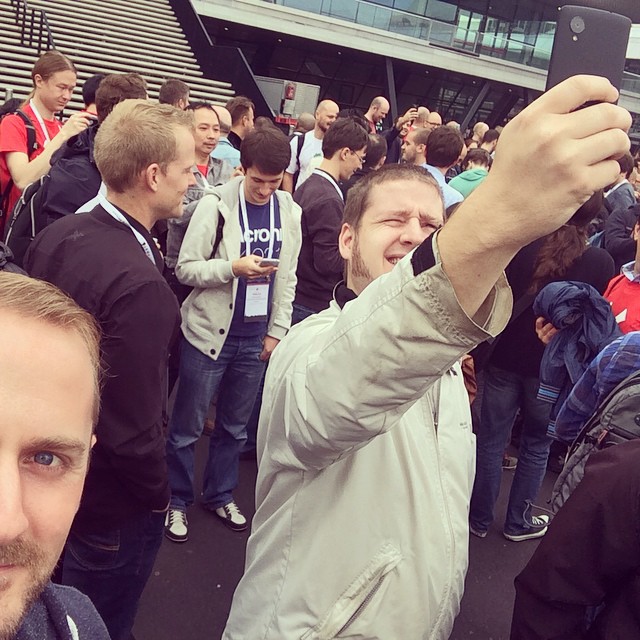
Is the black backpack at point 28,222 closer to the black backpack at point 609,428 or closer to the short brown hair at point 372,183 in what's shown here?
the short brown hair at point 372,183

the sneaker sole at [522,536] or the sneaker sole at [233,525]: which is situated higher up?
the sneaker sole at [233,525]

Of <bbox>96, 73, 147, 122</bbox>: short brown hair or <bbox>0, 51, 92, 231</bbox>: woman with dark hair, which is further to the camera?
<bbox>0, 51, 92, 231</bbox>: woman with dark hair

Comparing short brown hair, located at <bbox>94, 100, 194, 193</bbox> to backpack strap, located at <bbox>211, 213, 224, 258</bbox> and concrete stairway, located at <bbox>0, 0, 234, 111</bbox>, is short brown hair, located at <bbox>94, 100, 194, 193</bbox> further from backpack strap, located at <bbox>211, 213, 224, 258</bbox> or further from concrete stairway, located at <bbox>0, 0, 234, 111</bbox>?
concrete stairway, located at <bbox>0, 0, 234, 111</bbox>

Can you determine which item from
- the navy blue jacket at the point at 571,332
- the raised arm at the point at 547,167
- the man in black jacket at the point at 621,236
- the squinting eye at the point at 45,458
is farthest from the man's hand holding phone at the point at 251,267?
the man in black jacket at the point at 621,236

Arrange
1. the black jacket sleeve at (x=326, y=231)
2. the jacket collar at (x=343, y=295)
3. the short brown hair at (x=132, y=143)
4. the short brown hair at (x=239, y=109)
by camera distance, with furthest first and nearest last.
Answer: the short brown hair at (x=239, y=109)
the black jacket sleeve at (x=326, y=231)
the short brown hair at (x=132, y=143)
the jacket collar at (x=343, y=295)

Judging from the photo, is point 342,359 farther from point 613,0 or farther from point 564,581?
point 564,581

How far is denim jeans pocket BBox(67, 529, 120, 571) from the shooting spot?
2100 millimetres

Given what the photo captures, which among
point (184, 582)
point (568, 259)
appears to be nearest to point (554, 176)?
point (568, 259)

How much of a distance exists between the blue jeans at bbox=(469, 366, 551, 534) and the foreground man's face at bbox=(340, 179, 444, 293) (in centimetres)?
177

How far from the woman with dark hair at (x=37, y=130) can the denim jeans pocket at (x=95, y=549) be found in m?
2.04

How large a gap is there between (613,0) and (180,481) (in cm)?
295

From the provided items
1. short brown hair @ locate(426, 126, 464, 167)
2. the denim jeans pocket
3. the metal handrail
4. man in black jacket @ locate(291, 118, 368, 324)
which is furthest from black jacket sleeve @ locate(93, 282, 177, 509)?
the metal handrail

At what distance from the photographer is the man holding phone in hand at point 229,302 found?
3.24m

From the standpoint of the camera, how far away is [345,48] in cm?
2094
